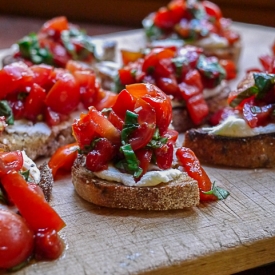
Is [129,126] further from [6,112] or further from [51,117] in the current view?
[6,112]

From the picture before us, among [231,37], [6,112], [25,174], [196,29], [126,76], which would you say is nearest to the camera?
[25,174]

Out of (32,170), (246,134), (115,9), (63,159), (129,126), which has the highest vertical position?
(129,126)

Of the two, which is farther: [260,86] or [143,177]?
[260,86]

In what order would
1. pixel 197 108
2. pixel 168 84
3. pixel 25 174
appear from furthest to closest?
1. pixel 197 108
2. pixel 168 84
3. pixel 25 174

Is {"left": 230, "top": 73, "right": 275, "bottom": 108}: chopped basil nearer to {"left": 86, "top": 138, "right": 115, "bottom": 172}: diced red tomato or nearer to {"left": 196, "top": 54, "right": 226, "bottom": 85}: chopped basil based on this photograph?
{"left": 196, "top": 54, "right": 226, "bottom": 85}: chopped basil

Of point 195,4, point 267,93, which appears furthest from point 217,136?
point 195,4

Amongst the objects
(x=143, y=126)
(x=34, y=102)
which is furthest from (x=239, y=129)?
(x=34, y=102)
